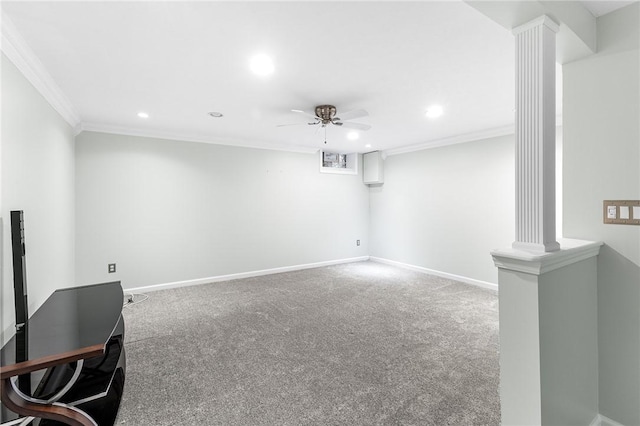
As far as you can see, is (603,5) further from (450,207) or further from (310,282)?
(310,282)

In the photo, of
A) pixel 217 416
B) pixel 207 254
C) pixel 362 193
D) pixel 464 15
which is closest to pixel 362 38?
pixel 464 15

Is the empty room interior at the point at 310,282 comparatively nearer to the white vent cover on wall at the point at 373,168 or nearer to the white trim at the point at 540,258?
the white trim at the point at 540,258

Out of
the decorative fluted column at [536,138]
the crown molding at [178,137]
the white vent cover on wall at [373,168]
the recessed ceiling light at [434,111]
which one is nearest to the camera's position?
the decorative fluted column at [536,138]

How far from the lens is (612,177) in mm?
1652

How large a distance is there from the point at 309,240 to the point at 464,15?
4.60m

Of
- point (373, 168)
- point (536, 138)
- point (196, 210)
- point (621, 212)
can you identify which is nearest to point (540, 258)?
point (536, 138)

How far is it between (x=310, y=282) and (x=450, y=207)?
2649mm

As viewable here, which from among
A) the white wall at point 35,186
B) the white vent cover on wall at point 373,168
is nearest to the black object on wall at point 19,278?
the white wall at point 35,186

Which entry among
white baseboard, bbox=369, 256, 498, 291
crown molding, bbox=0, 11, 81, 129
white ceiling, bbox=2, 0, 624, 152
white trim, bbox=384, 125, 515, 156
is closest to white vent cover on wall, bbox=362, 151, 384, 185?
white trim, bbox=384, 125, 515, 156

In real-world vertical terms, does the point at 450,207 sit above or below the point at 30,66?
below

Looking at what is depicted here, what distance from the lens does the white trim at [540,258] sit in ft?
4.28

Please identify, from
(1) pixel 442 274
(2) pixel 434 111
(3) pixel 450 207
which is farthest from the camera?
(1) pixel 442 274

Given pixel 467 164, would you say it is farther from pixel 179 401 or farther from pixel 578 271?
pixel 179 401

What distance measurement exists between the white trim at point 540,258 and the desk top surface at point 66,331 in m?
2.02
